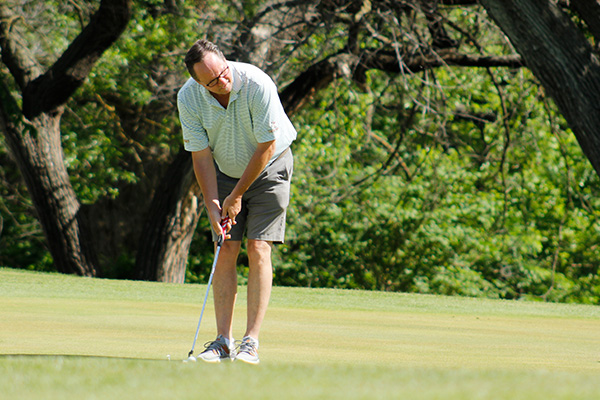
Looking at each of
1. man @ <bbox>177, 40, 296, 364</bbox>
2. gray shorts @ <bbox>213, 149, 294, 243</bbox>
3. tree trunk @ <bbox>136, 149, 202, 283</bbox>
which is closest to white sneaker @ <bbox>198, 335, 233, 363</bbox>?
man @ <bbox>177, 40, 296, 364</bbox>

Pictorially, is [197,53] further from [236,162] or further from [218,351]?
[218,351]

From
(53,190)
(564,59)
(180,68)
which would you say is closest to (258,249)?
(564,59)

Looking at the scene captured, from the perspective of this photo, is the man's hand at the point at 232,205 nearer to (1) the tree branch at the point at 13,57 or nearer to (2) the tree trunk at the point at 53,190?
(2) the tree trunk at the point at 53,190

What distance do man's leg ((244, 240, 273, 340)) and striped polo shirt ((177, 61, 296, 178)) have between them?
1.34 ft

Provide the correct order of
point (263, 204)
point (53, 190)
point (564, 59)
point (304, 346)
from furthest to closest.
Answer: point (53, 190)
point (564, 59)
point (304, 346)
point (263, 204)

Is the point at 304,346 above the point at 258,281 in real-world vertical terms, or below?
below

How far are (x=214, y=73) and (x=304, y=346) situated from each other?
1671mm

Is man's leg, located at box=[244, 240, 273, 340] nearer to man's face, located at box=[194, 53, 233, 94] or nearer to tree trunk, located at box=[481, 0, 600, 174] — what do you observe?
man's face, located at box=[194, 53, 233, 94]

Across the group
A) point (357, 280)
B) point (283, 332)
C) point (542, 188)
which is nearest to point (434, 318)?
point (283, 332)

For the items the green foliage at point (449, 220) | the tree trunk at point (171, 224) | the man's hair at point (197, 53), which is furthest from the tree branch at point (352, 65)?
the man's hair at point (197, 53)

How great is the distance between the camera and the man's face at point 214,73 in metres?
4.21

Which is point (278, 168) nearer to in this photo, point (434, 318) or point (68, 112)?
point (434, 318)

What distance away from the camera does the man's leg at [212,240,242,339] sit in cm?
451

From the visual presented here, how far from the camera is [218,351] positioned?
4.30 metres
